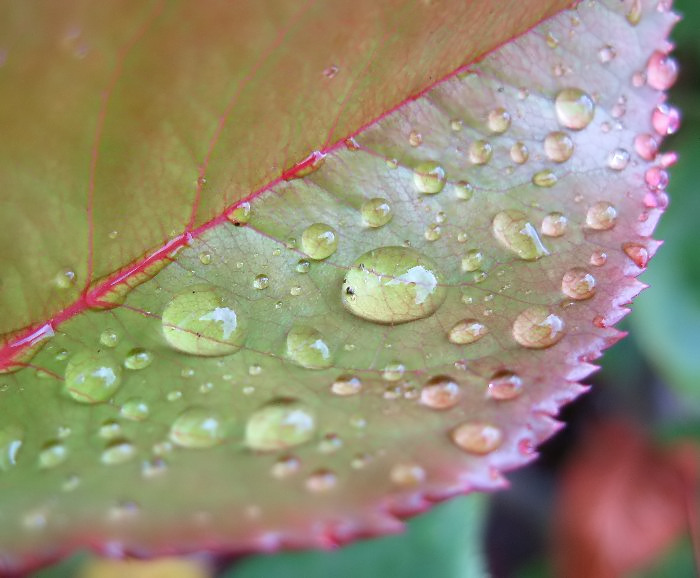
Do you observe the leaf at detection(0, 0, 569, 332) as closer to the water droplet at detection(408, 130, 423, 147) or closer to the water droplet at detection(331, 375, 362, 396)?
the water droplet at detection(408, 130, 423, 147)

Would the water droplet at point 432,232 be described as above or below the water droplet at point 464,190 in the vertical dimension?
below

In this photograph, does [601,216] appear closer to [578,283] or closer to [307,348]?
[578,283]

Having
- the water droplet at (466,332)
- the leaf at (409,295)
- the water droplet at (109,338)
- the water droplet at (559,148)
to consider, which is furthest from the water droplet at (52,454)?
the water droplet at (559,148)

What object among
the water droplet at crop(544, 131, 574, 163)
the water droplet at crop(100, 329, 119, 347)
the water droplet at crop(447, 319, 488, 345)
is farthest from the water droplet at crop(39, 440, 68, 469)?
the water droplet at crop(544, 131, 574, 163)

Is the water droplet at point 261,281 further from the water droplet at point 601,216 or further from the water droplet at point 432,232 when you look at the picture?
the water droplet at point 601,216

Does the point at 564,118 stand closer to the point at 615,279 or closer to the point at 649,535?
the point at 615,279

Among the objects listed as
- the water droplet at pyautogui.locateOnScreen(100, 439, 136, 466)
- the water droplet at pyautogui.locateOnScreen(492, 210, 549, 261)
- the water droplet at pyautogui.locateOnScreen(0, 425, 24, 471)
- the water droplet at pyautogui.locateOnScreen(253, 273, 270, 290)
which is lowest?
the water droplet at pyautogui.locateOnScreen(0, 425, 24, 471)
